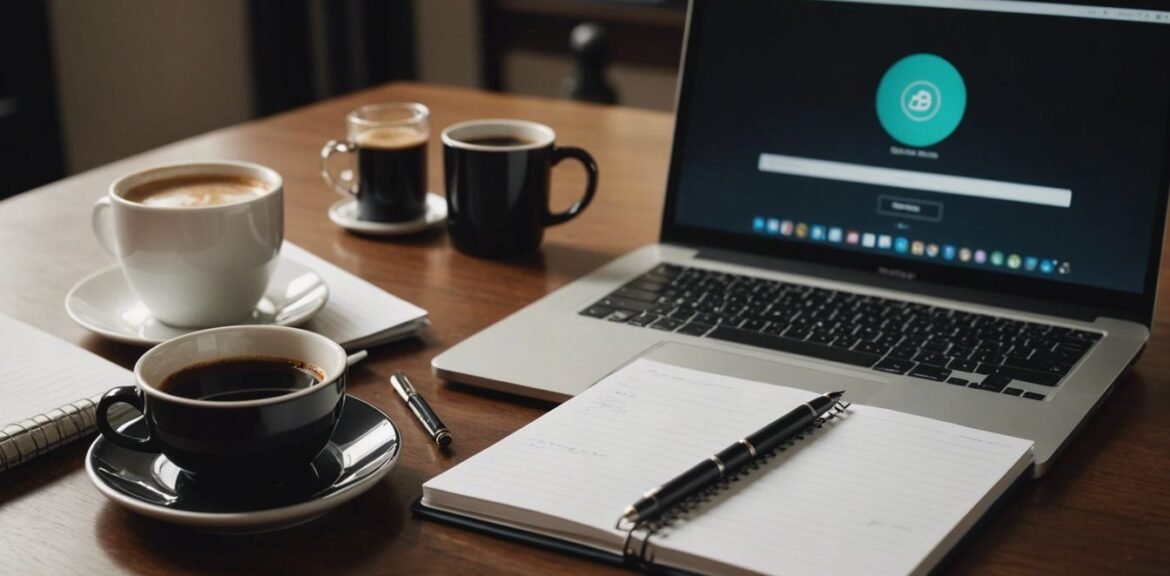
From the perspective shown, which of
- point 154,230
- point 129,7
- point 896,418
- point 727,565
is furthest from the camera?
point 129,7

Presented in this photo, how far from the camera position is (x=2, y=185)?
3012mm

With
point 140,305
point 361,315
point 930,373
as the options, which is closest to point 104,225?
point 140,305

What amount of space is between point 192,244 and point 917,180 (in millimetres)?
621

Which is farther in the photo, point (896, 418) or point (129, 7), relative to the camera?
point (129, 7)

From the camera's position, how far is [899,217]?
1.11 m

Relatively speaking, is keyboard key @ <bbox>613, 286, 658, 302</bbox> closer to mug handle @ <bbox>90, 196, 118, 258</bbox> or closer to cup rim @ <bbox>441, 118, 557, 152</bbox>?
cup rim @ <bbox>441, 118, 557, 152</bbox>

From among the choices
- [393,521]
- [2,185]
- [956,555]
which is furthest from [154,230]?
[2,185]

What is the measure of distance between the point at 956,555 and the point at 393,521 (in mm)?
326

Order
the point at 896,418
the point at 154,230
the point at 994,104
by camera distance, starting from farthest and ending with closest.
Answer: the point at 994,104 < the point at 154,230 < the point at 896,418

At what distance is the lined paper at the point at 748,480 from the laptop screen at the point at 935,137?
0.31 meters

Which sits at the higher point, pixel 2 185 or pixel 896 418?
pixel 896 418

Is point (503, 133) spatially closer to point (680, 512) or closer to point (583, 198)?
point (583, 198)

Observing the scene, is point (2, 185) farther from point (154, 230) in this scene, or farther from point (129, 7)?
point (154, 230)

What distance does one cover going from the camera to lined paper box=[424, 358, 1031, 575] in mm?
666
